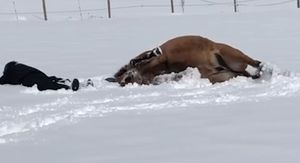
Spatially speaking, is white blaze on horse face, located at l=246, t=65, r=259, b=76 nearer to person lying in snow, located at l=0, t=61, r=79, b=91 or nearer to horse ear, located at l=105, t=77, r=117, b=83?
horse ear, located at l=105, t=77, r=117, b=83

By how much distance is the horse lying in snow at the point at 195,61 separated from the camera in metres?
5.07

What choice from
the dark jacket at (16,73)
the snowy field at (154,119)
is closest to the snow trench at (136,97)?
the snowy field at (154,119)

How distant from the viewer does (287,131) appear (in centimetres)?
347

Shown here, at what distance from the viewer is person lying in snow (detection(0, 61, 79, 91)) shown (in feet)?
17.0

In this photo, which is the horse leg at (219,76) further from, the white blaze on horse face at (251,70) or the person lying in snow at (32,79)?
the person lying in snow at (32,79)

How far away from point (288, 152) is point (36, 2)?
2373 cm

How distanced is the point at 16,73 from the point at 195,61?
1.69 metres

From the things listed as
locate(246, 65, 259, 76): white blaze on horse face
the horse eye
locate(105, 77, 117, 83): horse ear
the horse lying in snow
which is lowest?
locate(105, 77, 117, 83): horse ear

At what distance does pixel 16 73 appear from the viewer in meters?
5.49

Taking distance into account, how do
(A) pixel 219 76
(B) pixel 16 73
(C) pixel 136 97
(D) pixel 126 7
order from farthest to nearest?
1. (D) pixel 126 7
2. (B) pixel 16 73
3. (A) pixel 219 76
4. (C) pixel 136 97

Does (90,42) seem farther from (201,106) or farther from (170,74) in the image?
(201,106)

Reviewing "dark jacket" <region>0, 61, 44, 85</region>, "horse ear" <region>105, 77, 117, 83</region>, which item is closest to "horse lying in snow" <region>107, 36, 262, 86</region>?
"horse ear" <region>105, 77, 117, 83</region>

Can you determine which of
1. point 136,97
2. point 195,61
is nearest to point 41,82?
point 136,97

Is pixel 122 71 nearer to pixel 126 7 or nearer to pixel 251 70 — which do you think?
pixel 251 70
